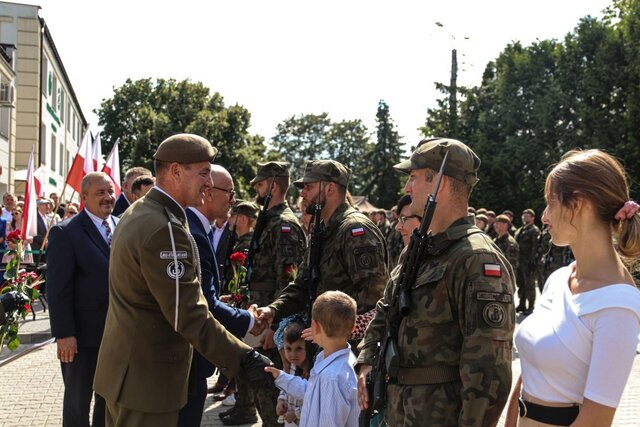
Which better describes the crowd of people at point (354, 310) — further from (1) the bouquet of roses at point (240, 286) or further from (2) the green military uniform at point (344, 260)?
(1) the bouquet of roses at point (240, 286)

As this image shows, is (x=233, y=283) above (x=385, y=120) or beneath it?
beneath

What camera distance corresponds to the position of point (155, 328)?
3.63m

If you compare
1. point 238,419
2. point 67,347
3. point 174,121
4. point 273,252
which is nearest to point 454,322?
point 67,347

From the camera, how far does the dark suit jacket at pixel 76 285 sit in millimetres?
5047

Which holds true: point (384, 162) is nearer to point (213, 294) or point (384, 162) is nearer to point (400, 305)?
point (213, 294)

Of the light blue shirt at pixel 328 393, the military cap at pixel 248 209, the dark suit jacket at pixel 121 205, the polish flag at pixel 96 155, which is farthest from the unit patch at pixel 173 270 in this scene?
the polish flag at pixel 96 155

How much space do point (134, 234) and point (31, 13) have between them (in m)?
31.2

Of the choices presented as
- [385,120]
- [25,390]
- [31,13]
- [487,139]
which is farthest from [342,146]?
[25,390]

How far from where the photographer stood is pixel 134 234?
3.60m

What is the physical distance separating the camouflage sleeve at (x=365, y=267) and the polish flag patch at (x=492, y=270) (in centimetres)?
195

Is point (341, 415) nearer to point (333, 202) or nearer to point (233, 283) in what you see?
point (333, 202)

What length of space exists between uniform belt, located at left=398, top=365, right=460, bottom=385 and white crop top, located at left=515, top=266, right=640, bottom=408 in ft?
1.00

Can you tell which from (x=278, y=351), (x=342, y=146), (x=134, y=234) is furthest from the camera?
(x=342, y=146)

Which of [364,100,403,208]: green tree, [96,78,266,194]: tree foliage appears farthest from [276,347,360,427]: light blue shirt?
[364,100,403,208]: green tree
